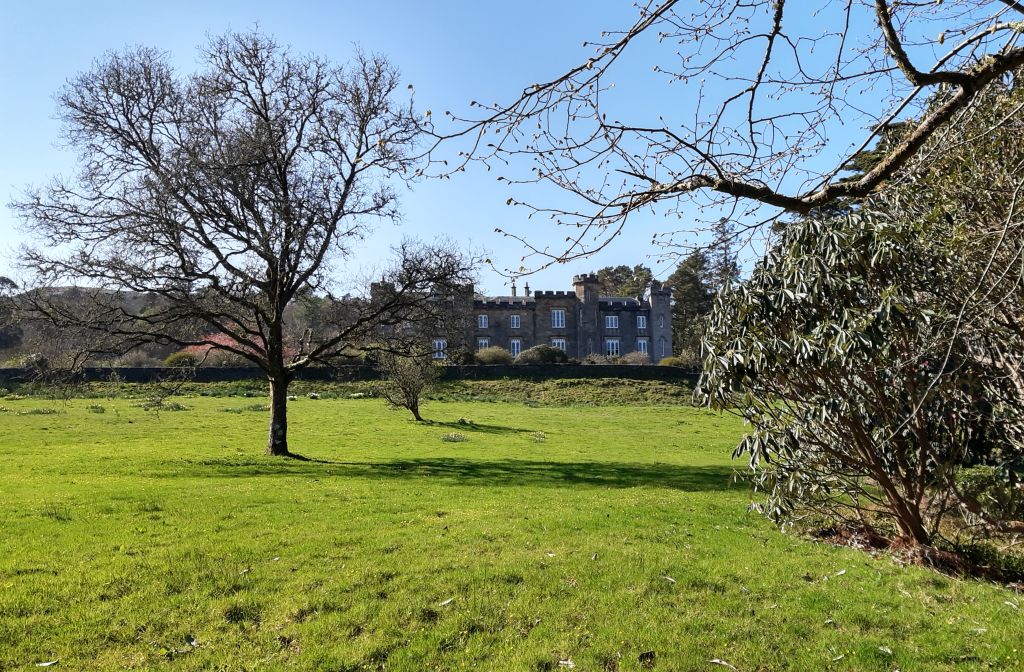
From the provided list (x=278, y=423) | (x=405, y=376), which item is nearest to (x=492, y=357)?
(x=405, y=376)

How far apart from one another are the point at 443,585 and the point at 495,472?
982cm

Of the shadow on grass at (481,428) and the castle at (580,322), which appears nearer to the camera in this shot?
the shadow on grass at (481,428)

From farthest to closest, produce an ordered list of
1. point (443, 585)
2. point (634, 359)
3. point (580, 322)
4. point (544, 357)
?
point (580, 322) → point (634, 359) → point (544, 357) → point (443, 585)

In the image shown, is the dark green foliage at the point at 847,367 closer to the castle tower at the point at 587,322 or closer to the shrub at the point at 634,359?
the shrub at the point at 634,359

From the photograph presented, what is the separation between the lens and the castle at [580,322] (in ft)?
206

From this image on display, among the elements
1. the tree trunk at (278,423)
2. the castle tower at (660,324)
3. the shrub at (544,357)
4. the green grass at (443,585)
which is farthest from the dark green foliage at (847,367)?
the castle tower at (660,324)

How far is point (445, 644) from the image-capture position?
15.5ft

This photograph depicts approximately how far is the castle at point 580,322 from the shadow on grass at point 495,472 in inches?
1768

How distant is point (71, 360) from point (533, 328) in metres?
50.1

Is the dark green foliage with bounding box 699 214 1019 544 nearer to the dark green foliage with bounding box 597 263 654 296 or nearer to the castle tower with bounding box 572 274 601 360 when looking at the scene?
the castle tower with bounding box 572 274 601 360

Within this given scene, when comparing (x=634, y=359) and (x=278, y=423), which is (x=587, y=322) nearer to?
(x=634, y=359)

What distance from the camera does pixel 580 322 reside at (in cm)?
6378

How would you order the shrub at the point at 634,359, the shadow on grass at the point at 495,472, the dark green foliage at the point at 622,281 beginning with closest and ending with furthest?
the shadow on grass at the point at 495,472, the shrub at the point at 634,359, the dark green foliage at the point at 622,281

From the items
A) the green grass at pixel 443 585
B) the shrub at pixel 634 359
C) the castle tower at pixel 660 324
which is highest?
the castle tower at pixel 660 324
